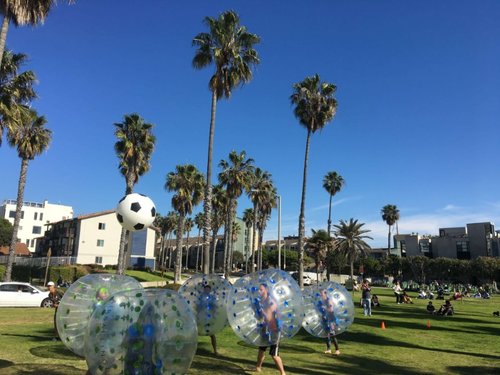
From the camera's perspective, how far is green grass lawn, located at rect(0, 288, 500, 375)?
859 centimetres

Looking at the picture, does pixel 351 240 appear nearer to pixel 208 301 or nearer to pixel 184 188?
pixel 184 188

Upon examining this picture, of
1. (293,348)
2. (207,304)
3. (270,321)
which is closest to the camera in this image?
(270,321)

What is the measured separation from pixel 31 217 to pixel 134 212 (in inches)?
3869

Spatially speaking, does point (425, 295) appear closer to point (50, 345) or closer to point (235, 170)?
point (235, 170)

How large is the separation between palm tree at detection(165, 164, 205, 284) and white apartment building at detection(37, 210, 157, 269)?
17331 millimetres

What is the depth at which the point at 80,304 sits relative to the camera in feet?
24.1

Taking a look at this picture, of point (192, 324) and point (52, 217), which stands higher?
point (52, 217)

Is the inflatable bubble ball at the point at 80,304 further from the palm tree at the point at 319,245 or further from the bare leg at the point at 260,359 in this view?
the palm tree at the point at 319,245

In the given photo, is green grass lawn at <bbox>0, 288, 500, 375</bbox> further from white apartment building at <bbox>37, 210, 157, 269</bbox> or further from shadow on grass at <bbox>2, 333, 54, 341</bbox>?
white apartment building at <bbox>37, 210, 157, 269</bbox>

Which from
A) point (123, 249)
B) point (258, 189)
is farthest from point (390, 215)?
point (123, 249)

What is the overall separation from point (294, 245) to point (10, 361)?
120m

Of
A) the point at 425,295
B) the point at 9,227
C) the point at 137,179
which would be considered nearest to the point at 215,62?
the point at 137,179

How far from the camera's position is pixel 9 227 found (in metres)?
78.9

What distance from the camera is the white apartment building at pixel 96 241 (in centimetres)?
6031
